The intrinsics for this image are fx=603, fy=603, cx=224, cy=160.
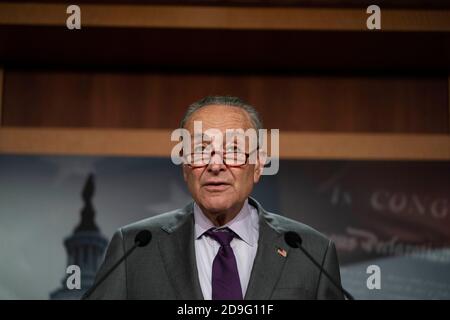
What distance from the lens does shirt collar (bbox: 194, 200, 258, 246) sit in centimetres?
137

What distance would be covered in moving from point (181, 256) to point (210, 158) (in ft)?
0.73

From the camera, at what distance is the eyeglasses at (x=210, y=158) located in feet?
4.39

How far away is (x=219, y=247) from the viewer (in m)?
1.35

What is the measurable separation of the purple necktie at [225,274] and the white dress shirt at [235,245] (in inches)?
0.8

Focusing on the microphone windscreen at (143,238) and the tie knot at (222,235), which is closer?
the microphone windscreen at (143,238)

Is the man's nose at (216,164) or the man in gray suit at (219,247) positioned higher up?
the man's nose at (216,164)

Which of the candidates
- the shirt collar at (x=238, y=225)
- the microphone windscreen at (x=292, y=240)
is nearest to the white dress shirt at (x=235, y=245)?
the shirt collar at (x=238, y=225)

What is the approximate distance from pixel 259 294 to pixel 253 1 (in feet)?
5.01

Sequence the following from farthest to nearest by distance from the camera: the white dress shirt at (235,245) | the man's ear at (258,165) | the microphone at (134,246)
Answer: the man's ear at (258,165) < the white dress shirt at (235,245) < the microphone at (134,246)

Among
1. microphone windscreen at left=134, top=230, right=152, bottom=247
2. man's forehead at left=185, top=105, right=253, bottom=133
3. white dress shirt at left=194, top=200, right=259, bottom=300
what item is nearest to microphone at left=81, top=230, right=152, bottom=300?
microphone windscreen at left=134, top=230, right=152, bottom=247

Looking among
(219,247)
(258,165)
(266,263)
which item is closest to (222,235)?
(219,247)

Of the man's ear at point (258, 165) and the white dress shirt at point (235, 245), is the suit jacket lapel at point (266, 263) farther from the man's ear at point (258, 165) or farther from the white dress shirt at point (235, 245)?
the man's ear at point (258, 165)

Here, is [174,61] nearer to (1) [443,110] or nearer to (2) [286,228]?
(1) [443,110]
